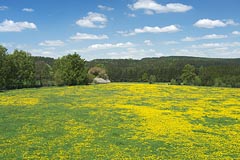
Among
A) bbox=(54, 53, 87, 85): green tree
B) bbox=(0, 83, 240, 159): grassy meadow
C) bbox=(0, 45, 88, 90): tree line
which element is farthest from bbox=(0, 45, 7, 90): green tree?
bbox=(0, 83, 240, 159): grassy meadow

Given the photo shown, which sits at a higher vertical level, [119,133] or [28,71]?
[28,71]

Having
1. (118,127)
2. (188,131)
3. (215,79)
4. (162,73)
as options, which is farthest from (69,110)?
(162,73)

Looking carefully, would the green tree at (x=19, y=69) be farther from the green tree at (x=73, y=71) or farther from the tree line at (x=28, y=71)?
the green tree at (x=73, y=71)

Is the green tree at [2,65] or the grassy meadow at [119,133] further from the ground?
the green tree at [2,65]

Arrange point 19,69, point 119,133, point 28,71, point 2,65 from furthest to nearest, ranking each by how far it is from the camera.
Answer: point 28,71 < point 19,69 < point 2,65 < point 119,133

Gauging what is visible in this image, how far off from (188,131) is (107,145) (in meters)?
7.91

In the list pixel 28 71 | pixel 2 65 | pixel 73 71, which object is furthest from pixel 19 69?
pixel 73 71

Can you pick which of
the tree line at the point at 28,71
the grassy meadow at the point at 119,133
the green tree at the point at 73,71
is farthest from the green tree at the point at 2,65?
the grassy meadow at the point at 119,133

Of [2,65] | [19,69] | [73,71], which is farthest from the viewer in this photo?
[73,71]

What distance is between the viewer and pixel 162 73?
179 m

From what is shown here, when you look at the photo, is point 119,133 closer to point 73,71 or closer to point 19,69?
point 73,71

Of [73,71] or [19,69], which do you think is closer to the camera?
[19,69]

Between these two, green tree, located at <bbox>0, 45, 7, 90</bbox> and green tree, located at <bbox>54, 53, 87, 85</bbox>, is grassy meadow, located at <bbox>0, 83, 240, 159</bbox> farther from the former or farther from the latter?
green tree, located at <bbox>54, 53, 87, 85</bbox>

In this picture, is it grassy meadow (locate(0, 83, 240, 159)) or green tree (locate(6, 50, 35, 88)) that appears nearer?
grassy meadow (locate(0, 83, 240, 159))
